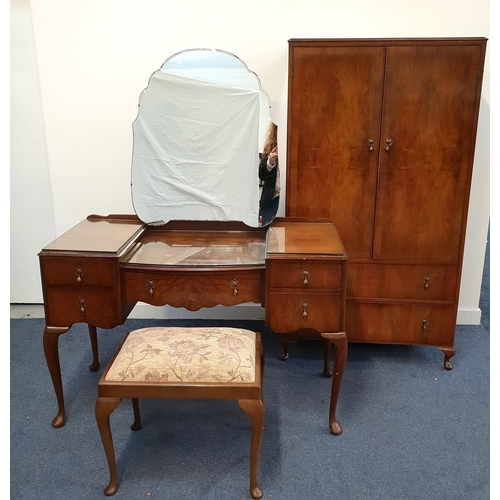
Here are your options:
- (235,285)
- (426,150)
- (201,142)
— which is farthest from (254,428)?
(426,150)

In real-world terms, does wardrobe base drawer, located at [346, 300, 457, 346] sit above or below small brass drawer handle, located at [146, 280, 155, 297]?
below

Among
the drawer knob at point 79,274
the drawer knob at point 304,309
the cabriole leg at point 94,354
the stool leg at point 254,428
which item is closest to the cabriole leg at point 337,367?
the drawer knob at point 304,309

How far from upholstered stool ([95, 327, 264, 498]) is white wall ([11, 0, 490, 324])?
4.06 ft

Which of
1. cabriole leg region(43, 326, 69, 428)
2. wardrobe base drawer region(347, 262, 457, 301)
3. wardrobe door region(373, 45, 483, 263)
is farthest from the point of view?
wardrobe base drawer region(347, 262, 457, 301)

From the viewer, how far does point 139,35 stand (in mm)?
2523

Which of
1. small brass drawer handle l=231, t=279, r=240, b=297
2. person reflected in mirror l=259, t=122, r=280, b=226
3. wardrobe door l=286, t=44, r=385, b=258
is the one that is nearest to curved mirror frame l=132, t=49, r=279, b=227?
person reflected in mirror l=259, t=122, r=280, b=226

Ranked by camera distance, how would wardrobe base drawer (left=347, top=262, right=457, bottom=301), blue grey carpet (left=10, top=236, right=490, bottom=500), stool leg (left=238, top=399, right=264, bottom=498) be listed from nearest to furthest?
stool leg (left=238, top=399, right=264, bottom=498) < blue grey carpet (left=10, top=236, right=490, bottom=500) < wardrobe base drawer (left=347, top=262, right=457, bottom=301)

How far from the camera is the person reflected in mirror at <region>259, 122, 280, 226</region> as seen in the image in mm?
2254

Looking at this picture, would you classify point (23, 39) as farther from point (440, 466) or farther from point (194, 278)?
Answer: point (440, 466)

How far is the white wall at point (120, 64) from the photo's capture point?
2451mm

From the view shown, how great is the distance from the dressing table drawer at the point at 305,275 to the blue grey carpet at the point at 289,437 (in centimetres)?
66

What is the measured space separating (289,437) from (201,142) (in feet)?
4.56

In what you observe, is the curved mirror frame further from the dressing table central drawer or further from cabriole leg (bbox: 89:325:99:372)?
cabriole leg (bbox: 89:325:99:372)

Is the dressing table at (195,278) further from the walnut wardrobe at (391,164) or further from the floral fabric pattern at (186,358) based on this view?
the walnut wardrobe at (391,164)
